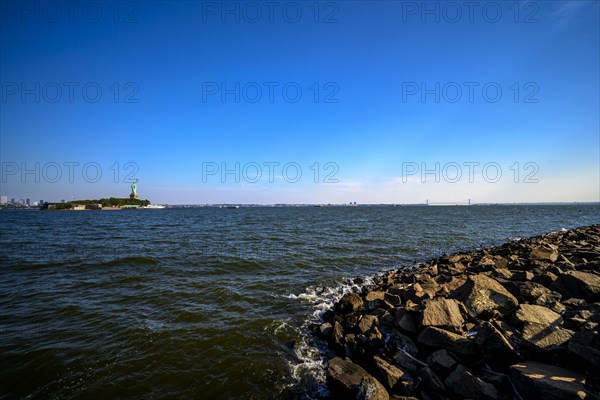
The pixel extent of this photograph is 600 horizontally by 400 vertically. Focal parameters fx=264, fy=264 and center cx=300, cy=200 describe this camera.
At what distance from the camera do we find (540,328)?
5602mm

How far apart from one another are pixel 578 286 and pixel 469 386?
20.9ft

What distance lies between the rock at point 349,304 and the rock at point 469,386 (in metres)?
4.34

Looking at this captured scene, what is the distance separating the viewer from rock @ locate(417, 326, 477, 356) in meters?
A: 5.78

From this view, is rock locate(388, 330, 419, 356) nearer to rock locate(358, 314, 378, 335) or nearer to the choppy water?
rock locate(358, 314, 378, 335)

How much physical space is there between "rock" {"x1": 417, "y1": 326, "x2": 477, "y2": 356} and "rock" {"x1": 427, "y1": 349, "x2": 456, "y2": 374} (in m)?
0.23

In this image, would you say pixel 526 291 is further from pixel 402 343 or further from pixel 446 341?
pixel 402 343

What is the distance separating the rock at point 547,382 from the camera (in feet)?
13.5

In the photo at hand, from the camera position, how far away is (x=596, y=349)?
4551 mm

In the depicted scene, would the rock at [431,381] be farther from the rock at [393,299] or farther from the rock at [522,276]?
the rock at [522,276]

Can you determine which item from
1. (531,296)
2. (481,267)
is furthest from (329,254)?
(531,296)

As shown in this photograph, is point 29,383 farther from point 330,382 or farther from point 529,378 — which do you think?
point 529,378

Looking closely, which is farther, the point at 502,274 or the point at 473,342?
the point at 502,274

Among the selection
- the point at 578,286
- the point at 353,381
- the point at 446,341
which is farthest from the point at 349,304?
the point at 578,286

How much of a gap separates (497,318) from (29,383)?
11811 millimetres
